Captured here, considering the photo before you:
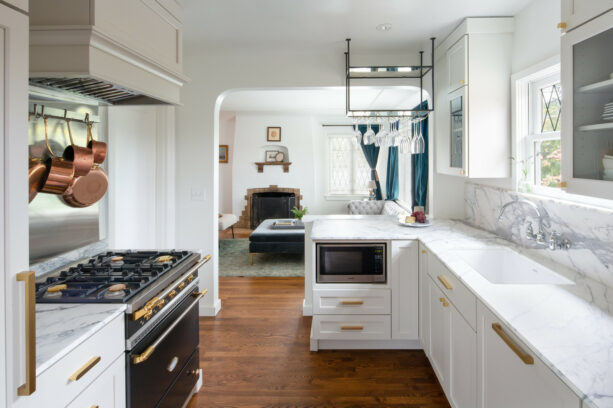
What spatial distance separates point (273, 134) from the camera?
8656 mm

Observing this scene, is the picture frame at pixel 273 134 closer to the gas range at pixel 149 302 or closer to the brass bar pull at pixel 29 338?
the gas range at pixel 149 302

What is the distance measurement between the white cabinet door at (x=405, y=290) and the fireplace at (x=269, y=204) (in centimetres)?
590

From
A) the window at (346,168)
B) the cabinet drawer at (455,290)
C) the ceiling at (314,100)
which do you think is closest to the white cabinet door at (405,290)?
the cabinet drawer at (455,290)

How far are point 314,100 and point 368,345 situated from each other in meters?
4.72

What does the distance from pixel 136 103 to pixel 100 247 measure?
949 millimetres

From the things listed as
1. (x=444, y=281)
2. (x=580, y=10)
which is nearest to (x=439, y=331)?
(x=444, y=281)

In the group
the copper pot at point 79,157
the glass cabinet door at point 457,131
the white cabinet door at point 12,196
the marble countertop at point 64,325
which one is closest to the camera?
the white cabinet door at point 12,196

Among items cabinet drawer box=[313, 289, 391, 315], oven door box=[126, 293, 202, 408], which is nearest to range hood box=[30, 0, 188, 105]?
oven door box=[126, 293, 202, 408]

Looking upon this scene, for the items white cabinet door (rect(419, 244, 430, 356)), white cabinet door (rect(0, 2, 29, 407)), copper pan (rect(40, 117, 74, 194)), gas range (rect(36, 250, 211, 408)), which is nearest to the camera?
white cabinet door (rect(0, 2, 29, 407))

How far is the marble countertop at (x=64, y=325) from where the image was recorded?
47.0 inches

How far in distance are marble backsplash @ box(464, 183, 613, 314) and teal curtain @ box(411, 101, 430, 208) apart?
8.03 ft

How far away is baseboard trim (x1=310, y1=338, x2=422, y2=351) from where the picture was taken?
3.04 m

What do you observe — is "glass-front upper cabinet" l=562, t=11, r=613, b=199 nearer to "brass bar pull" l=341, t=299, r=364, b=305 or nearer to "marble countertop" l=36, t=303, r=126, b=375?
"brass bar pull" l=341, t=299, r=364, b=305

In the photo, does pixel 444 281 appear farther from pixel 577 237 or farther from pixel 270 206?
pixel 270 206
